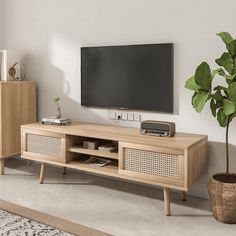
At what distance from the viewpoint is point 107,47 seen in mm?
3322

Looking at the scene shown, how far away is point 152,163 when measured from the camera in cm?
269

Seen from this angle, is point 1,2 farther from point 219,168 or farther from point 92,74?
point 219,168

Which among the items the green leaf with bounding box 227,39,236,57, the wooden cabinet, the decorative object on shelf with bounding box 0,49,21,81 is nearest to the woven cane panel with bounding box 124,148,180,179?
the green leaf with bounding box 227,39,236,57

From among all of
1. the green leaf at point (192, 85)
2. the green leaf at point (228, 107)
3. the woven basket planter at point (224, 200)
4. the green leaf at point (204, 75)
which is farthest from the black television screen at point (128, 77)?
the woven basket planter at point (224, 200)

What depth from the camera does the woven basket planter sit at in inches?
94.7

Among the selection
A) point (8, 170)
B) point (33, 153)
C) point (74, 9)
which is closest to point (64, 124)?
point (33, 153)

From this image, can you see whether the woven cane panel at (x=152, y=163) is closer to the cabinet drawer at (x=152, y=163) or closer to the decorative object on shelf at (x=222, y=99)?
the cabinet drawer at (x=152, y=163)

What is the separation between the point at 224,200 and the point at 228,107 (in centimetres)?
66

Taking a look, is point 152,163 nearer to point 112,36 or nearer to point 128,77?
point 128,77

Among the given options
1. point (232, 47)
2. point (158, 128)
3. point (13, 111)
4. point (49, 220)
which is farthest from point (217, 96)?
point (13, 111)

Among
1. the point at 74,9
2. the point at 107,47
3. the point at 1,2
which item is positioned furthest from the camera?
the point at 1,2

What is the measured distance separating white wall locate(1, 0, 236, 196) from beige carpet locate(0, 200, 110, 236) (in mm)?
1168

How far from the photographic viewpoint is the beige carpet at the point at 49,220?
7.62 feet

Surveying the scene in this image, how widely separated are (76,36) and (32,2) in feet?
2.50
